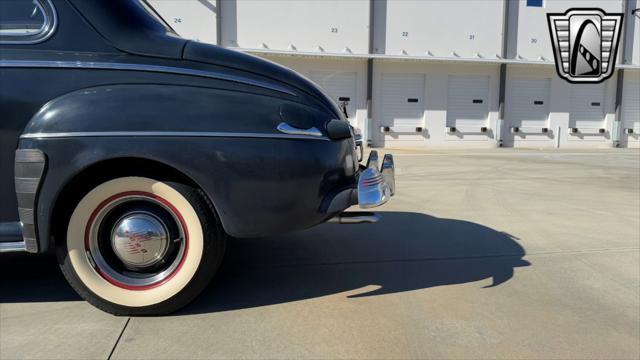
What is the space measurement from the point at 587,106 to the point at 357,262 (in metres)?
20.9

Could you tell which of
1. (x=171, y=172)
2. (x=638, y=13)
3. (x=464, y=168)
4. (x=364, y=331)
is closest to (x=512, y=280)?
(x=364, y=331)

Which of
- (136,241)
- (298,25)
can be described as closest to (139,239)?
(136,241)

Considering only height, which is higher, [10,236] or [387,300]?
[10,236]

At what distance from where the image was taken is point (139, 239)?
8.76 feet

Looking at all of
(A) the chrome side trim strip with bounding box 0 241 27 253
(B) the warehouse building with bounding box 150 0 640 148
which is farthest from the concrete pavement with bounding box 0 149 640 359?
(B) the warehouse building with bounding box 150 0 640 148

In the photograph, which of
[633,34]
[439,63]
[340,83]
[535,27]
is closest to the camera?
[340,83]

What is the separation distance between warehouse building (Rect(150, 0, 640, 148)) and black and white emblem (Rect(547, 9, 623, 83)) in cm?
33

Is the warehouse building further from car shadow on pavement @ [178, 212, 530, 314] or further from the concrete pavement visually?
car shadow on pavement @ [178, 212, 530, 314]

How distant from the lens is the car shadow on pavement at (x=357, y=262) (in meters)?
3.20

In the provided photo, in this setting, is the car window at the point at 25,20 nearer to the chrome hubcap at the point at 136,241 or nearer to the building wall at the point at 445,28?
the chrome hubcap at the point at 136,241

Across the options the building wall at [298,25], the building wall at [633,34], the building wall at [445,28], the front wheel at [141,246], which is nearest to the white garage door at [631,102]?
the building wall at [633,34]

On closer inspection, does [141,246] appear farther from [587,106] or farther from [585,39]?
[587,106]

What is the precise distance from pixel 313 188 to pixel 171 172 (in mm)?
836

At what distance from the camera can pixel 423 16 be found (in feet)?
60.1
